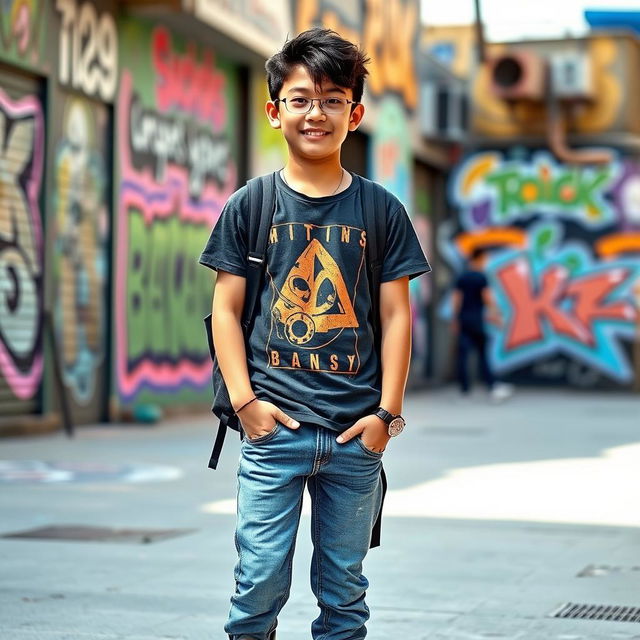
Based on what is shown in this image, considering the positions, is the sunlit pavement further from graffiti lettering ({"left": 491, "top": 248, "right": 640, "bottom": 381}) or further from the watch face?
graffiti lettering ({"left": 491, "top": 248, "right": 640, "bottom": 381})

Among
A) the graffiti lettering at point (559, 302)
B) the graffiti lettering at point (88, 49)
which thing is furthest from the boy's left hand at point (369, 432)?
the graffiti lettering at point (559, 302)

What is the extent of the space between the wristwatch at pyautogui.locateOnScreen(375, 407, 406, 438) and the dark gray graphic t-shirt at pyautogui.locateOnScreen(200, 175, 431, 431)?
0.05 metres

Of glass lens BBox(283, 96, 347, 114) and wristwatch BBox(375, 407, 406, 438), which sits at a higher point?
glass lens BBox(283, 96, 347, 114)

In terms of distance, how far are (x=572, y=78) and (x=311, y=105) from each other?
20394mm

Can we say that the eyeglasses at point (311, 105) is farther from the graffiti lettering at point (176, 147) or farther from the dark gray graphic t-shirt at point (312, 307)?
the graffiti lettering at point (176, 147)

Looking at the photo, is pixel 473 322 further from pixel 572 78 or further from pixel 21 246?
pixel 21 246

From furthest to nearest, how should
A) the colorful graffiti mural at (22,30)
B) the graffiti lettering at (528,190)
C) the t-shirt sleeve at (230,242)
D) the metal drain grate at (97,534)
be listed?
the graffiti lettering at (528,190) → the colorful graffiti mural at (22,30) → the metal drain grate at (97,534) → the t-shirt sleeve at (230,242)

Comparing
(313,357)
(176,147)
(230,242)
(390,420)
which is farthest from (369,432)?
(176,147)

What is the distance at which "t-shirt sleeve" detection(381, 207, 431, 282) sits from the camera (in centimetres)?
383

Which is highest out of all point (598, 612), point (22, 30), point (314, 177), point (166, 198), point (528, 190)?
point (22, 30)

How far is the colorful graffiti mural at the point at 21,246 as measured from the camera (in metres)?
12.5

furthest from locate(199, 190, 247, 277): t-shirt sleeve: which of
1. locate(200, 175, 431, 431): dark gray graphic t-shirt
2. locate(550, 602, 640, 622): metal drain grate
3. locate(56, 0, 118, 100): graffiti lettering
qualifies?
locate(56, 0, 118, 100): graffiti lettering

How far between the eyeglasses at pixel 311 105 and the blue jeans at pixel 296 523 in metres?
0.81

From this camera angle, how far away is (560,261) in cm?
2406
